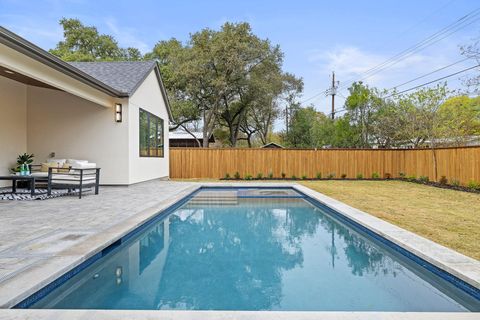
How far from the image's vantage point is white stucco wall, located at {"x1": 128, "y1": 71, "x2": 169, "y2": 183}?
32.2 ft

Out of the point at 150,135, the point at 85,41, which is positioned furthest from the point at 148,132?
the point at 85,41

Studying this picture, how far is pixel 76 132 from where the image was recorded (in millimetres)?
9562

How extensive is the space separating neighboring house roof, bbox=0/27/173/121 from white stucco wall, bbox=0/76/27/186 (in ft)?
5.56

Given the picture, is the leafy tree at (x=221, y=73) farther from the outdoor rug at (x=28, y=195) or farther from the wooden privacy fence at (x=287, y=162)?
the outdoor rug at (x=28, y=195)

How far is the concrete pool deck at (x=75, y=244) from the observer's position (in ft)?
6.84

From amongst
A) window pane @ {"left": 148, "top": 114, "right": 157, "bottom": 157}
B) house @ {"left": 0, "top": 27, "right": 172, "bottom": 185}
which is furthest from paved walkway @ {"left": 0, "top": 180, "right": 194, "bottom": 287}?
window pane @ {"left": 148, "top": 114, "right": 157, "bottom": 157}

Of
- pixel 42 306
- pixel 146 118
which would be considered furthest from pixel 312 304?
pixel 146 118

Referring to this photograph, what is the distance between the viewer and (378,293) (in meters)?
2.97

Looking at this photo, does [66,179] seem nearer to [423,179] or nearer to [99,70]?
[99,70]

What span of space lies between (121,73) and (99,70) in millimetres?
1007

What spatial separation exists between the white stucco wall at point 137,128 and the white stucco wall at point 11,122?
3.03 m

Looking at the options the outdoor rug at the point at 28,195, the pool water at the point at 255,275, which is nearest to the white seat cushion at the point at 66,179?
the outdoor rug at the point at 28,195

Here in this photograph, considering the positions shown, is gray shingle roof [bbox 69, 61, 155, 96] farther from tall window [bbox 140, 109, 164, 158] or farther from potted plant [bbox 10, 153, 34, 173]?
potted plant [bbox 10, 153, 34, 173]

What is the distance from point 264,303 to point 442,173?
11703 mm
